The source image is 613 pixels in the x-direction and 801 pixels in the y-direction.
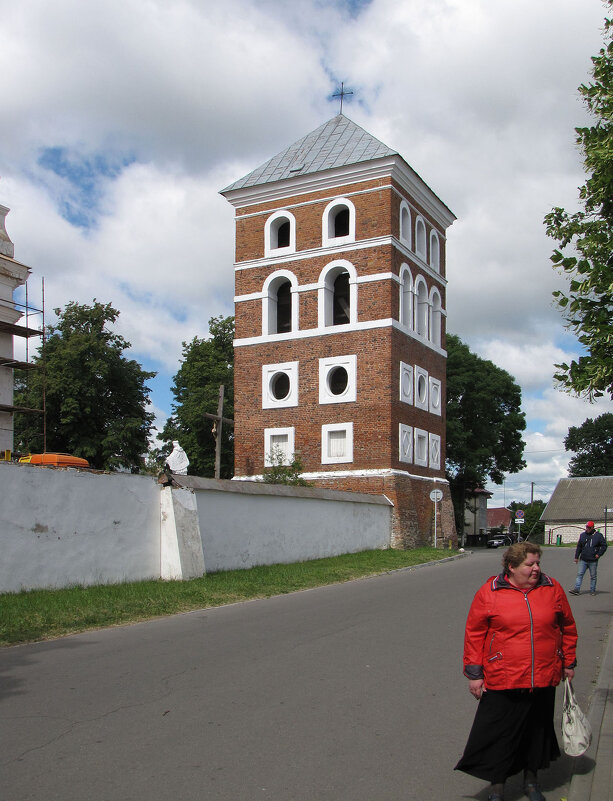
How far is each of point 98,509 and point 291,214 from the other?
23.7 m

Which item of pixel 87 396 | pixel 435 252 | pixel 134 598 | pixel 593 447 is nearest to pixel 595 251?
pixel 134 598

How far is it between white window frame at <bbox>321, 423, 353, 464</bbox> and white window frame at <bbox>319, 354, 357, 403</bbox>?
1.06 m

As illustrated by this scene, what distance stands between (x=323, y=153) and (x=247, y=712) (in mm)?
34497

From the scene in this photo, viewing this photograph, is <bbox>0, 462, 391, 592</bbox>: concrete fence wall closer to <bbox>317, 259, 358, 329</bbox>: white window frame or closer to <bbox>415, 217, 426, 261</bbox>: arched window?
<bbox>317, 259, 358, 329</bbox>: white window frame

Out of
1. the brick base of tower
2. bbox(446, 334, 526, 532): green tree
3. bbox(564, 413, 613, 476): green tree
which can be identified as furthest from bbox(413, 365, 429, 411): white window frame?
bbox(564, 413, 613, 476): green tree

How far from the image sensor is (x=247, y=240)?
128 feet

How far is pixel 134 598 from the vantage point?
14789 millimetres

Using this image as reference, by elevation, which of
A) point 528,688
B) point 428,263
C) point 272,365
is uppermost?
point 428,263

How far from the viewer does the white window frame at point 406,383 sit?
3563 cm

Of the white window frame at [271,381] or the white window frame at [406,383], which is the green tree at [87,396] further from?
the white window frame at [406,383]

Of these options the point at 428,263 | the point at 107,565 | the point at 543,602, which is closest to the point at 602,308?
the point at 543,602

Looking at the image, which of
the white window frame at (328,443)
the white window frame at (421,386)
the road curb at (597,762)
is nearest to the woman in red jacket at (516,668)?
the road curb at (597,762)

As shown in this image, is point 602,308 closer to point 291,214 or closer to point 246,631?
point 246,631

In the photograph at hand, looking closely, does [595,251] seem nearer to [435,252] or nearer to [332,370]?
[332,370]
